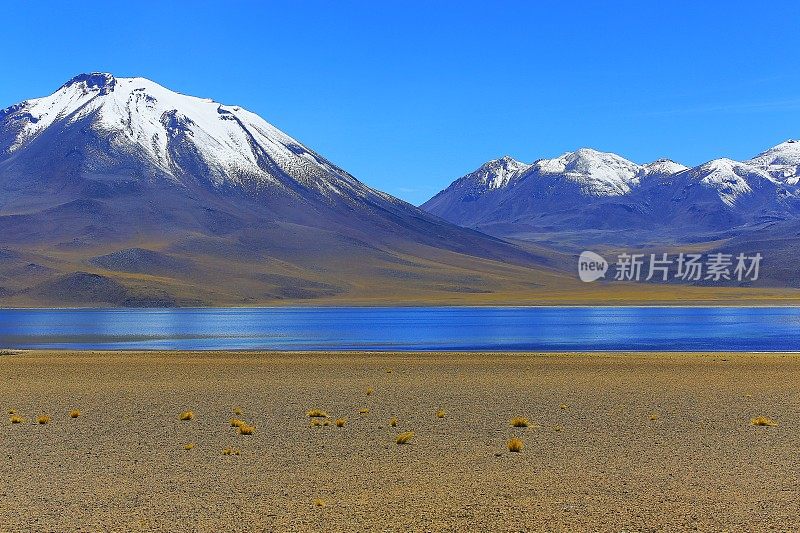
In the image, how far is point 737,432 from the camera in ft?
65.6

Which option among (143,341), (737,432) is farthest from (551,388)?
(143,341)

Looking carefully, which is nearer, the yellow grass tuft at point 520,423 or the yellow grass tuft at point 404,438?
the yellow grass tuft at point 404,438

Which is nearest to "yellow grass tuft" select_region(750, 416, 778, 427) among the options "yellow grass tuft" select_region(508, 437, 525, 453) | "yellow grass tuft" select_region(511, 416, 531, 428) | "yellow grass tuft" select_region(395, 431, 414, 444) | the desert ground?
the desert ground

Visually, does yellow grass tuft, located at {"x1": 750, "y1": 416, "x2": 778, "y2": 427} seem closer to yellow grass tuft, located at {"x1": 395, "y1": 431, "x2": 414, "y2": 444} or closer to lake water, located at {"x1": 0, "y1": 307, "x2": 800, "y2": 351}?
yellow grass tuft, located at {"x1": 395, "y1": 431, "x2": 414, "y2": 444}

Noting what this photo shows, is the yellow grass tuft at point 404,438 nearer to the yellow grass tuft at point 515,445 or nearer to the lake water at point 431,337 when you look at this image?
the yellow grass tuft at point 515,445

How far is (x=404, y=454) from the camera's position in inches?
693

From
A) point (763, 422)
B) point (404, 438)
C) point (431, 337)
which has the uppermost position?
point (431, 337)

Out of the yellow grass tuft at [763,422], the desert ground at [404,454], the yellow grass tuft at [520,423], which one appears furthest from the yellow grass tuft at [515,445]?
the yellow grass tuft at [763,422]

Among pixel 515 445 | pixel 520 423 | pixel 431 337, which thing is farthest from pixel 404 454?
pixel 431 337

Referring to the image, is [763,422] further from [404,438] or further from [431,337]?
[431,337]

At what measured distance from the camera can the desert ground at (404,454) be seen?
1291 cm

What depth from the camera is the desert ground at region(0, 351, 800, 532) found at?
12.9 m

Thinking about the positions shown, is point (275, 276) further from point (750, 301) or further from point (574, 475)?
point (574, 475)

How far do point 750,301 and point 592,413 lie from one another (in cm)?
14244
